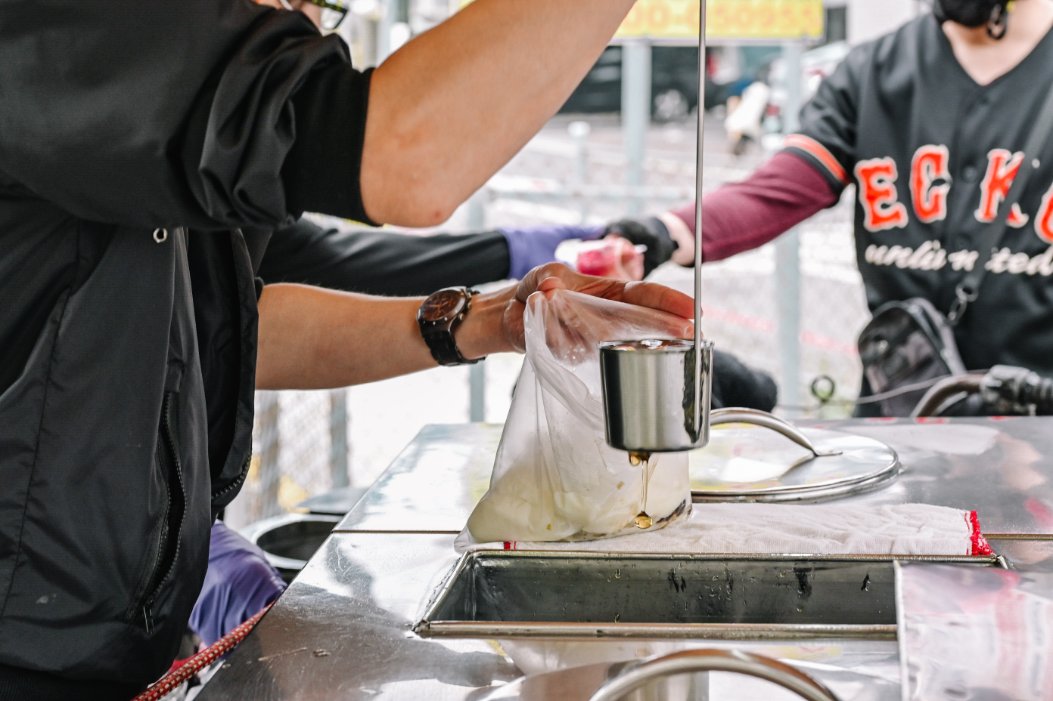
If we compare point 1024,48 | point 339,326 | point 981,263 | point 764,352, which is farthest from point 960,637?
point 764,352

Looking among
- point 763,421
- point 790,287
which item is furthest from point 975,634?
point 790,287

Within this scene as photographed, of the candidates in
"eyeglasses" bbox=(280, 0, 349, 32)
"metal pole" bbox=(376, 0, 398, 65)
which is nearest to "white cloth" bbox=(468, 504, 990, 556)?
"eyeglasses" bbox=(280, 0, 349, 32)

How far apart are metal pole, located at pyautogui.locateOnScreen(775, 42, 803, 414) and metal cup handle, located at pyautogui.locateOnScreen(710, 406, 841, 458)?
296cm

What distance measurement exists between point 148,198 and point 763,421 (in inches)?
39.7

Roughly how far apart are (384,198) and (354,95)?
3.5 inches

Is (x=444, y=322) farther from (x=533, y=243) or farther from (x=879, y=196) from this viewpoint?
(x=879, y=196)

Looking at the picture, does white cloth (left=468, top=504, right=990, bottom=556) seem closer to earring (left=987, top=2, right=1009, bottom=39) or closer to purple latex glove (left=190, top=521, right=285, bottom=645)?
purple latex glove (left=190, top=521, right=285, bottom=645)

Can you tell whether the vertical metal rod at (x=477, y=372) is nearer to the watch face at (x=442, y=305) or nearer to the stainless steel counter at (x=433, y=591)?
the stainless steel counter at (x=433, y=591)

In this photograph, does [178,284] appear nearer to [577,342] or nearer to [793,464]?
[577,342]

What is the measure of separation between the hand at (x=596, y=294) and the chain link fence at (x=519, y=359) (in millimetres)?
1469

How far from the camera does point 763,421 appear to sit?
1.68m

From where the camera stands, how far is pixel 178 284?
1.18m

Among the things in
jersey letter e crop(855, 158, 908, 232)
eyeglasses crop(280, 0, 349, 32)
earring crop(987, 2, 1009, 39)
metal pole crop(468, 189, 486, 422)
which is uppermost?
earring crop(987, 2, 1009, 39)

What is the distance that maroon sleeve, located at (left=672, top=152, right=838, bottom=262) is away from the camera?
317 cm
